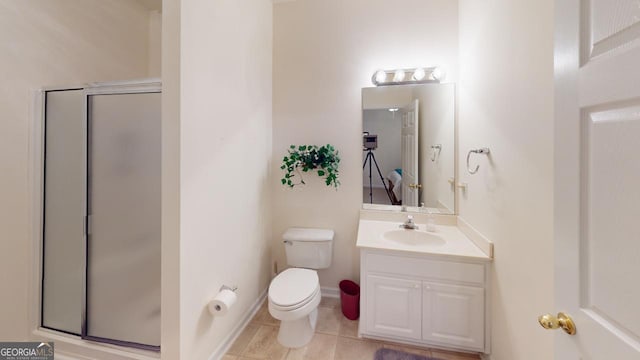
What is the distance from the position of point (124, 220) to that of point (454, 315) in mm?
2280

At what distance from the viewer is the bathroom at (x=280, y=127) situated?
1.13m

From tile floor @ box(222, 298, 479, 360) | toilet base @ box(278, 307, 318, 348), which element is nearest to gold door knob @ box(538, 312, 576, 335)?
tile floor @ box(222, 298, 479, 360)

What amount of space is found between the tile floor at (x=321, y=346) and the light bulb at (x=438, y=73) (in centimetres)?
218

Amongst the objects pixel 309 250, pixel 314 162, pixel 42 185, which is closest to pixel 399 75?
pixel 314 162

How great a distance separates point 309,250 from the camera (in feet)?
7.21

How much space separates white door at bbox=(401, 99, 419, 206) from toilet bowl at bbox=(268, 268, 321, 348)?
3.80ft

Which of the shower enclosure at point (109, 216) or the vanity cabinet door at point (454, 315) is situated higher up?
the shower enclosure at point (109, 216)

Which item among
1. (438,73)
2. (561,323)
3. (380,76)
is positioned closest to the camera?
(561,323)

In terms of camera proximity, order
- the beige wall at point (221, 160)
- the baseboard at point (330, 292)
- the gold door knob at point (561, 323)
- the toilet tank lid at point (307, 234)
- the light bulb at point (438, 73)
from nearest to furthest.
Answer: the gold door knob at point (561, 323) → the beige wall at point (221, 160) → the light bulb at point (438, 73) → the toilet tank lid at point (307, 234) → the baseboard at point (330, 292)

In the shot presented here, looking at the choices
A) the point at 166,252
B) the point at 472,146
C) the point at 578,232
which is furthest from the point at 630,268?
the point at 166,252

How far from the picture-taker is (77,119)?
1.64 m

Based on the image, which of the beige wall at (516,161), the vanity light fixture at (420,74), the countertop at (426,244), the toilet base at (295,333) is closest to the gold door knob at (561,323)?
the beige wall at (516,161)

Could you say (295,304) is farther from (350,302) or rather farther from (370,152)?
(370,152)

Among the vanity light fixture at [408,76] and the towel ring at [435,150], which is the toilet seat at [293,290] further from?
the vanity light fixture at [408,76]
